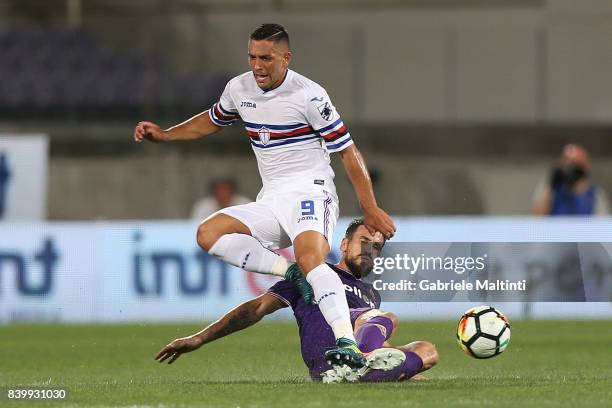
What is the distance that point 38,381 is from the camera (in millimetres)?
7160

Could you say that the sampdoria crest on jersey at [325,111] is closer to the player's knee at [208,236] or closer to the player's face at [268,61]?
the player's face at [268,61]

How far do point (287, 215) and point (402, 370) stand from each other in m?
1.08

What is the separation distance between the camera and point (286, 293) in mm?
6973

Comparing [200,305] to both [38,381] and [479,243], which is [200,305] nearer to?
[479,243]

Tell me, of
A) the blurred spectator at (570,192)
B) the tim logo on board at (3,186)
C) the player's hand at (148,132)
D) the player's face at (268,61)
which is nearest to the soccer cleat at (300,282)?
the player's face at (268,61)

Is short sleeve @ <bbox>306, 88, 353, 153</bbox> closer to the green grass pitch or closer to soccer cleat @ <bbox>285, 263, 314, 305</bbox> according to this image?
soccer cleat @ <bbox>285, 263, 314, 305</bbox>

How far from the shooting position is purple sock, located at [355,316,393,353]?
6.44m

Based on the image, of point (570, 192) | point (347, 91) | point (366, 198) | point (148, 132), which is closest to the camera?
point (366, 198)

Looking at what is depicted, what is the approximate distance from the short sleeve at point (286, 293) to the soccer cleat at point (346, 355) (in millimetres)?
804

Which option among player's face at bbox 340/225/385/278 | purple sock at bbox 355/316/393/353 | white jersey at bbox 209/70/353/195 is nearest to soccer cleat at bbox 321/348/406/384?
purple sock at bbox 355/316/393/353

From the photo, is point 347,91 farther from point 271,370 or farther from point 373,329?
point 373,329

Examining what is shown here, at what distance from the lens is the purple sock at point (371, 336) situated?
6438 millimetres

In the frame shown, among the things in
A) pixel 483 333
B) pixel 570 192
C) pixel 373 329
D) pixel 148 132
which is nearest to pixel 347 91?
pixel 570 192

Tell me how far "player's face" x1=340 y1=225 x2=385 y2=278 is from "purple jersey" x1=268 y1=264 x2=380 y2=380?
57 millimetres
